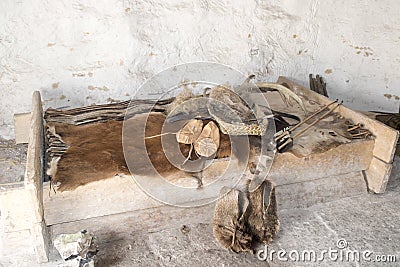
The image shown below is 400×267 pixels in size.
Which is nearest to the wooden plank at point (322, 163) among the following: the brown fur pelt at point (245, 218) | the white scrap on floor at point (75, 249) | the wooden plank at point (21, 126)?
the brown fur pelt at point (245, 218)

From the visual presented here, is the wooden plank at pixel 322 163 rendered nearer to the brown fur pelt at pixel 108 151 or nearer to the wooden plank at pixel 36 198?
the brown fur pelt at pixel 108 151

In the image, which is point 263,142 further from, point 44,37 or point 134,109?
point 44,37

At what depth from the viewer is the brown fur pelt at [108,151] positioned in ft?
6.30

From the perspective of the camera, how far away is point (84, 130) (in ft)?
7.70

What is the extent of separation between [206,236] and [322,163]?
0.73m

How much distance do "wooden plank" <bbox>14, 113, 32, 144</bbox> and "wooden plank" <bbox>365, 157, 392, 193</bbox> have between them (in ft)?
6.44

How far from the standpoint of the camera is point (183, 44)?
2.94 metres

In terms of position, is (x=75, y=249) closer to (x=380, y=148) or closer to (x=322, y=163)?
(x=322, y=163)

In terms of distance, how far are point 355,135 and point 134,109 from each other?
1.28 m

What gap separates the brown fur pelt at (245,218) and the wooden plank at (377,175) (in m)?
0.67

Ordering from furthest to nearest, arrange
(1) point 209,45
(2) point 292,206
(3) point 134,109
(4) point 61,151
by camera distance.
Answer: (1) point 209,45, (3) point 134,109, (2) point 292,206, (4) point 61,151

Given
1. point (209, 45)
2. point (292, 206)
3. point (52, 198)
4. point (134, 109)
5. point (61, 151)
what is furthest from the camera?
point (209, 45)

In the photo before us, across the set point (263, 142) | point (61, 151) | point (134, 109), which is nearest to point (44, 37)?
point (134, 109)

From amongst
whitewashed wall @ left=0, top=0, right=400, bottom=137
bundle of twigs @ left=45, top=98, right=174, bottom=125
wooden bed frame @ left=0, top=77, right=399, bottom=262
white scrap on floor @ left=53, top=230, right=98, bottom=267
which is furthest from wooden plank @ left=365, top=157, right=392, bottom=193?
white scrap on floor @ left=53, top=230, right=98, bottom=267
